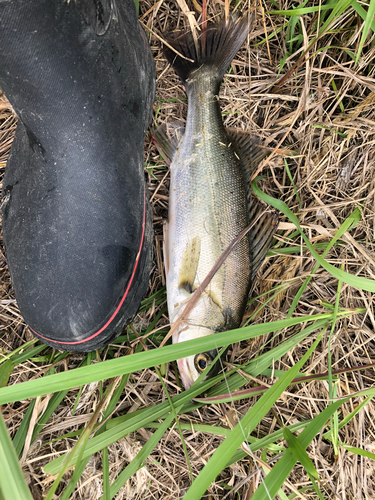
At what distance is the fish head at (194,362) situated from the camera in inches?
67.9

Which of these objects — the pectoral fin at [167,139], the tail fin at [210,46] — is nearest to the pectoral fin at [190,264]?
the pectoral fin at [167,139]

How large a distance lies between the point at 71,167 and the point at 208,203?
0.68 metres

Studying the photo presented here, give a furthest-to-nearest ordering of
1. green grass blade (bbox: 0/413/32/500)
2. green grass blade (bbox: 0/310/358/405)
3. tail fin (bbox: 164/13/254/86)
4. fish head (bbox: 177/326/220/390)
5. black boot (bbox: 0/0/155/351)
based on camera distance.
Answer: tail fin (bbox: 164/13/254/86), fish head (bbox: 177/326/220/390), black boot (bbox: 0/0/155/351), green grass blade (bbox: 0/310/358/405), green grass blade (bbox: 0/413/32/500)

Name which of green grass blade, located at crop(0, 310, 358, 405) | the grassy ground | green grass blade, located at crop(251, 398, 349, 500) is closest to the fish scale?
the grassy ground

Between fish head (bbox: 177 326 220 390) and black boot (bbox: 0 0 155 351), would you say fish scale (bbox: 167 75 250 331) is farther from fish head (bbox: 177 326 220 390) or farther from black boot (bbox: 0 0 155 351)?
black boot (bbox: 0 0 155 351)

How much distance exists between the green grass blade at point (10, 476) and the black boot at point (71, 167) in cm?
58

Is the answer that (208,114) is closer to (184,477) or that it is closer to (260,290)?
(260,290)

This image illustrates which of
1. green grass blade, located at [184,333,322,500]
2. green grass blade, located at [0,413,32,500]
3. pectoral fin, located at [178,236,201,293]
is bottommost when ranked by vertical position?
green grass blade, located at [184,333,322,500]

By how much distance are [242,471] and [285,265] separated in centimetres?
113

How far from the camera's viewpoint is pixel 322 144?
2047mm

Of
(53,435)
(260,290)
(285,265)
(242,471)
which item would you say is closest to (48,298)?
(53,435)

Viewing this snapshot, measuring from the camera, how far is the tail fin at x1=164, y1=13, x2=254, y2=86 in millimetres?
1844

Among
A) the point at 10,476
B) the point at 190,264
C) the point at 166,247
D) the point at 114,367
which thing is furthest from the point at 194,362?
the point at 10,476

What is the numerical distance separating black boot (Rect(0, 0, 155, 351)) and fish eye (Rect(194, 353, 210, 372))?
480mm
